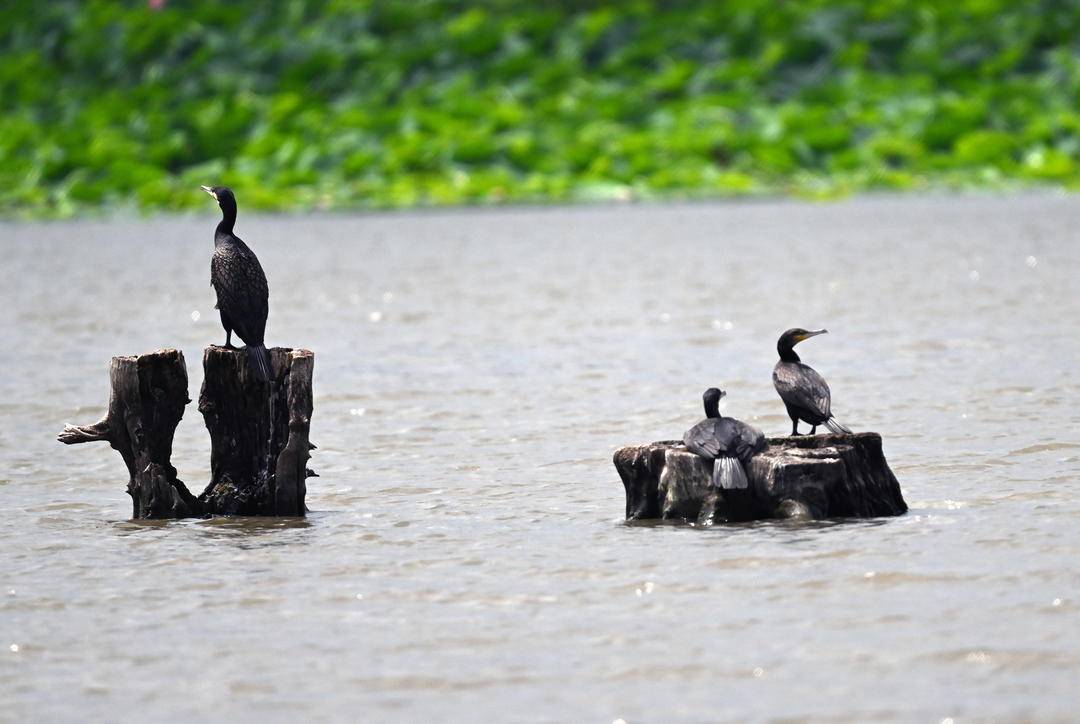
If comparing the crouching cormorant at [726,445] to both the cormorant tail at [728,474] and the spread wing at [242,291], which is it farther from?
the spread wing at [242,291]

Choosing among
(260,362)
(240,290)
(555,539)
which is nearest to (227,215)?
(240,290)

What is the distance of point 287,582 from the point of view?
846 centimetres

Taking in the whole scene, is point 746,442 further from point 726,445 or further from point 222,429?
point 222,429

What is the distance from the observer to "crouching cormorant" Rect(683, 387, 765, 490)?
9.12 m

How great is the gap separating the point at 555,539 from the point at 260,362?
5.52 ft

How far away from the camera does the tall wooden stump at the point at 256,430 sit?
32.1ft

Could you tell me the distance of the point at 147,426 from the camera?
32.4 ft

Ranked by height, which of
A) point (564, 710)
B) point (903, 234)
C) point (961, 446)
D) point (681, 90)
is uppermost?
point (681, 90)

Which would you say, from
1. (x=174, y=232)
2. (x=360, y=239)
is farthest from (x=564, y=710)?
(x=174, y=232)

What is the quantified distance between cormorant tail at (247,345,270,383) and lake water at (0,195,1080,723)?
72 cm

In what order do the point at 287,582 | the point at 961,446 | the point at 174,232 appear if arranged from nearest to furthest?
1. the point at 287,582
2. the point at 961,446
3. the point at 174,232

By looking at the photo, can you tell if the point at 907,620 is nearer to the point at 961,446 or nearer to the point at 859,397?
the point at 961,446

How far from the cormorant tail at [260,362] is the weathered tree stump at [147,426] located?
1.05ft

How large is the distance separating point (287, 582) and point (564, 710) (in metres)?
2.15
